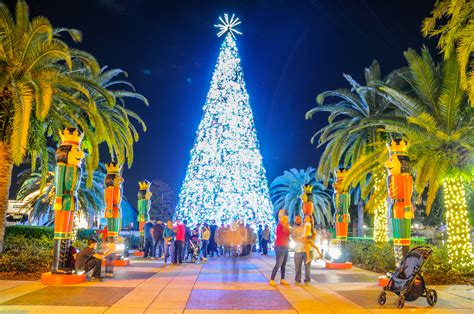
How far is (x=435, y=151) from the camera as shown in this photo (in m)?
14.7

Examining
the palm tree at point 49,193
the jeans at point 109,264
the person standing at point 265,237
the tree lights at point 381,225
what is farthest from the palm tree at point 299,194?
the jeans at point 109,264

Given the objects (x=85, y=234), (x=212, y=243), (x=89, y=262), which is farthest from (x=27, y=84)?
(x=85, y=234)

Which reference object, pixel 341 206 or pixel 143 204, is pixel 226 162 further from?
pixel 341 206

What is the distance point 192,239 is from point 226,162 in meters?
7.25

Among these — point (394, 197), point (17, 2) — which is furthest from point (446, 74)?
point (17, 2)

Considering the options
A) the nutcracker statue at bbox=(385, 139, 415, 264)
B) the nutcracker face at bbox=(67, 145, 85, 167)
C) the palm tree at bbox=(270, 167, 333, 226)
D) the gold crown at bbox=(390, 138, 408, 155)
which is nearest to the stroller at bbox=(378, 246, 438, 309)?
the nutcracker statue at bbox=(385, 139, 415, 264)

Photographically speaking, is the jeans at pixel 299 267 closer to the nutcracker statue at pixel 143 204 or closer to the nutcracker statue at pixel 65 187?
the nutcracker statue at pixel 65 187

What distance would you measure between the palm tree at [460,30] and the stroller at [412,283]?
377cm

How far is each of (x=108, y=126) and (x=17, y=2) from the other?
4.77 metres

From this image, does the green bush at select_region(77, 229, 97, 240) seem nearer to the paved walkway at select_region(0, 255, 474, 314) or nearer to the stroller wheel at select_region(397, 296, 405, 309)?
the paved walkway at select_region(0, 255, 474, 314)

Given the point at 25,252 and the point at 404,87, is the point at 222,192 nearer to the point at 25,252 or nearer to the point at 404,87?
the point at 404,87

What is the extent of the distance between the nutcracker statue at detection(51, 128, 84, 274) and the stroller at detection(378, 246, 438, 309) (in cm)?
758

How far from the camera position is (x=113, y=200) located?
642 inches

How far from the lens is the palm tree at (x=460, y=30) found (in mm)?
10023
